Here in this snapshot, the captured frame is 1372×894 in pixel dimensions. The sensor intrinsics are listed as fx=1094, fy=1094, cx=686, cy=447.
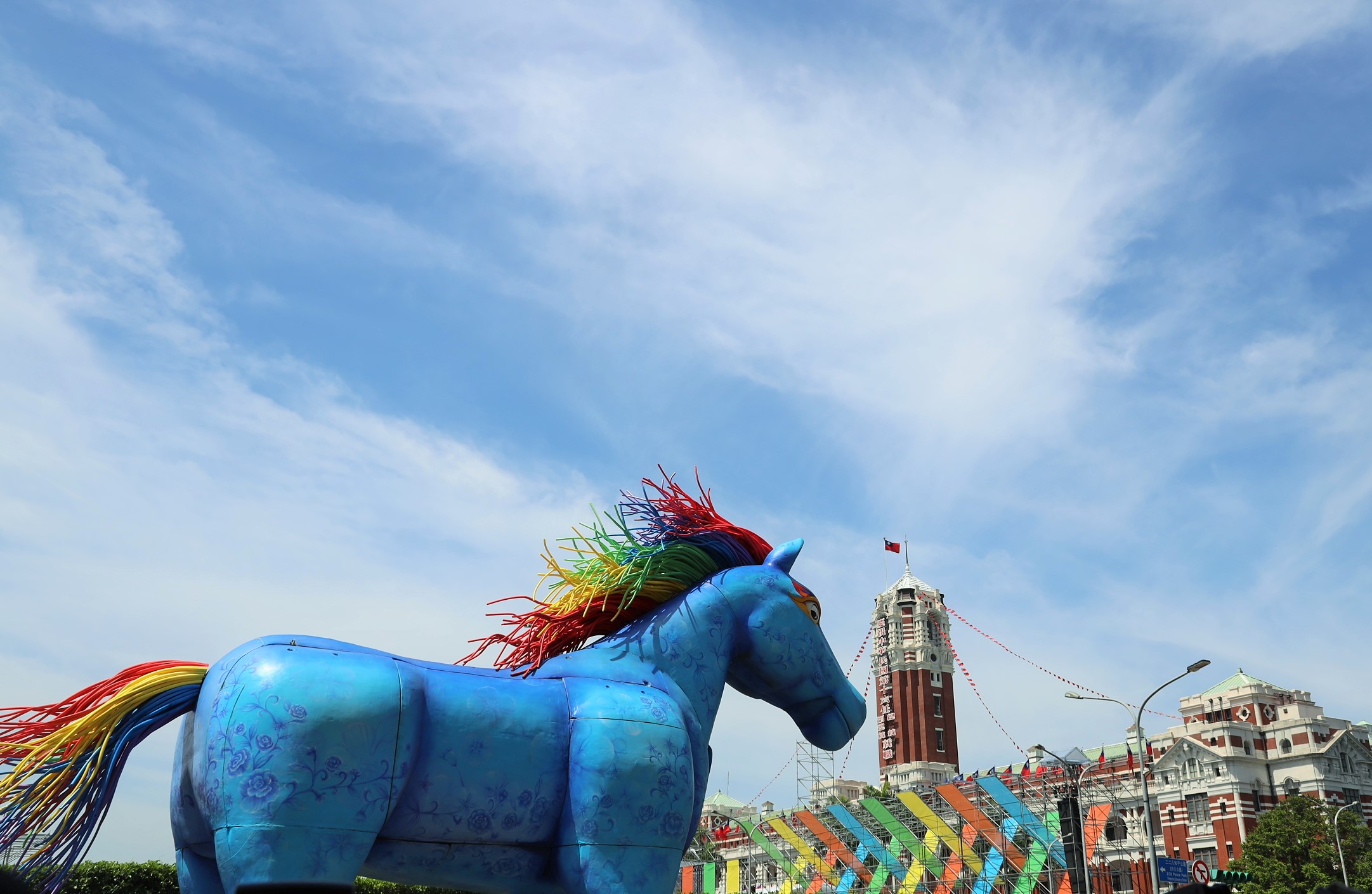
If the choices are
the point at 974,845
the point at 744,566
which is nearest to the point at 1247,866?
the point at 974,845

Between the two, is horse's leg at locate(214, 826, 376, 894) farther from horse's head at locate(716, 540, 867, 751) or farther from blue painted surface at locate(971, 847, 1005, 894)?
blue painted surface at locate(971, 847, 1005, 894)

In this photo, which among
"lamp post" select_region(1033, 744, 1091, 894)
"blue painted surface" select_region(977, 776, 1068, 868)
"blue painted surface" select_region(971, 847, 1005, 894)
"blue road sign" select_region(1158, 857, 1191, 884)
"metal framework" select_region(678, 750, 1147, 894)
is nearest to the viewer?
"blue road sign" select_region(1158, 857, 1191, 884)

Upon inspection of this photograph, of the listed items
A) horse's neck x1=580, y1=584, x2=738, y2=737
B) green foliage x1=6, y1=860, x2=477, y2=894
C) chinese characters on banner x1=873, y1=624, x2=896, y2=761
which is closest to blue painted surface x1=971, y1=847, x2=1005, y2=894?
green foliage x1=6, y1=860, x2=477, y2=894

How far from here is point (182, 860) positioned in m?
5.41

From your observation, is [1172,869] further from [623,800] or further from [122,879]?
[623,800]

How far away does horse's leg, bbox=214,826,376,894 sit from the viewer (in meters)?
4.66

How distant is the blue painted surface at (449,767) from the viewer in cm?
476

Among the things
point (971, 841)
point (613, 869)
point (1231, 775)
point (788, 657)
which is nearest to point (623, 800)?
point (613, 869)

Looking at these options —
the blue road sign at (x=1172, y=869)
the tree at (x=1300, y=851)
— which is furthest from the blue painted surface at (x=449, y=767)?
the tree at (x=1300, y=851)

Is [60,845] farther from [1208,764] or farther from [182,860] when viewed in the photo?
[1208,764]

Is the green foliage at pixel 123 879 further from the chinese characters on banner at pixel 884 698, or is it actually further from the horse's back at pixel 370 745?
the chinese characters on banner at pixel 884 698

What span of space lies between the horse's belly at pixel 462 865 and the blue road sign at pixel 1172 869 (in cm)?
1969

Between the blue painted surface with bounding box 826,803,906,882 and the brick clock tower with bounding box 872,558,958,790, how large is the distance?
39.0 m

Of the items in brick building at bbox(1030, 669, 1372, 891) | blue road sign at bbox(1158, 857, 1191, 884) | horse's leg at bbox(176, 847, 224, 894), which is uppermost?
brick building at bbox(1030, 669, 1372, 891)
